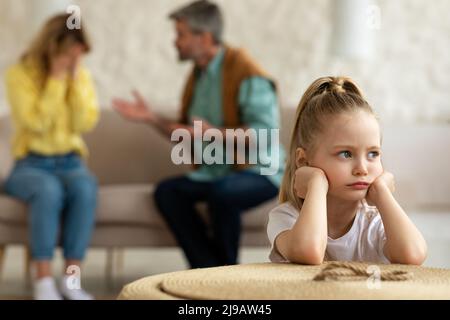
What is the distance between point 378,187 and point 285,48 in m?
3.49

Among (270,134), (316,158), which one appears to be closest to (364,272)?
(316,158)

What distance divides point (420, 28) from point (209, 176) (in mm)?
1824

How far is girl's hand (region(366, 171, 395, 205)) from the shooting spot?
1.28m

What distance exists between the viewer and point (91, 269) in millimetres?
4418

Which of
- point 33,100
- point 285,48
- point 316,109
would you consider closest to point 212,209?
point 33,100

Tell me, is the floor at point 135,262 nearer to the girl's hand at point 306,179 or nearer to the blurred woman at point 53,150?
the blurred woman at point 53,150

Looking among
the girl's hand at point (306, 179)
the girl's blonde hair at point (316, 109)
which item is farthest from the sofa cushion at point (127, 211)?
the girl's hand at point (306, 179)

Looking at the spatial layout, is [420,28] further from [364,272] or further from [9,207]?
[364,272]

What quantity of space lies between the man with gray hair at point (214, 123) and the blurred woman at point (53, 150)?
9.3 inches

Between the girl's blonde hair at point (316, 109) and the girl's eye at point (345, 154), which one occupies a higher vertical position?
the girl's blonde hair at point (316, 109)

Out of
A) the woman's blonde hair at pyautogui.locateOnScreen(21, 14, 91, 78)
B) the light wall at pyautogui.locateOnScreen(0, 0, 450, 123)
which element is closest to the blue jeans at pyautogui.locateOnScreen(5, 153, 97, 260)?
the woman's blonde hair at pyautogui.locateOnScreen(21, 14, 91, 78)

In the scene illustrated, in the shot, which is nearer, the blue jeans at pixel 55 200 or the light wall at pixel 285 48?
the blue jeans at pixel 55 200

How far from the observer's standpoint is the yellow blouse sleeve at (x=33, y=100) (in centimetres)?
337

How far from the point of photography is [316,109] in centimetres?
137
